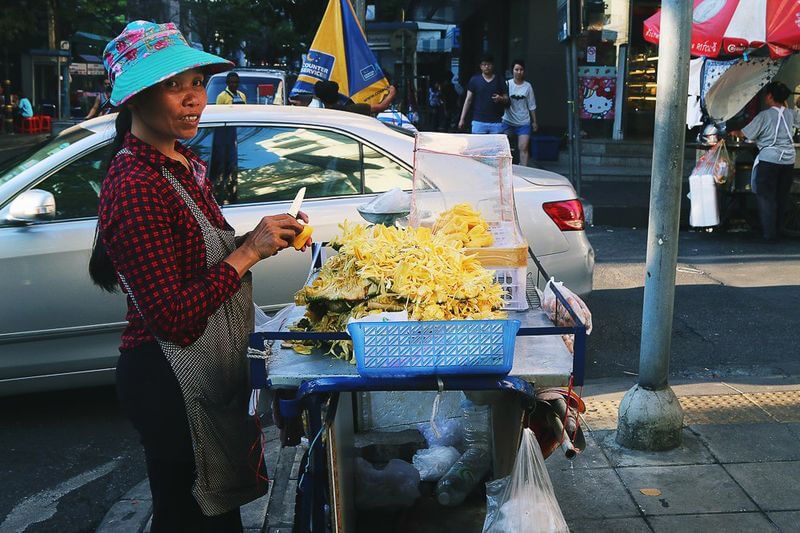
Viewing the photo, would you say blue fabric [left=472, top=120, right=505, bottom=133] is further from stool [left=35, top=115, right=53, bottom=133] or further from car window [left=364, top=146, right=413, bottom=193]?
stool [left=35, top=115, right=53, bottom=133]

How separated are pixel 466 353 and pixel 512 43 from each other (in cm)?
2049

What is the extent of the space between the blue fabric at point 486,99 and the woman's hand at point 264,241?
11.9 m

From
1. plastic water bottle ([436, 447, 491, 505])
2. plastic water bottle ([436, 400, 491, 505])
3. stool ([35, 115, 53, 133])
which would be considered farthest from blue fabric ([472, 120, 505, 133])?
stool ([35, 115, 53, 133])

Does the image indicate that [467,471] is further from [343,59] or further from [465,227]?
[343,59]

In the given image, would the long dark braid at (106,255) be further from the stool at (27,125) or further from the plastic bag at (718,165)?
the stool at (27,125)

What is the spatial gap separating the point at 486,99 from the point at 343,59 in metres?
5.26

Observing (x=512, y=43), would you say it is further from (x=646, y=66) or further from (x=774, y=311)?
(x=774, y=311)

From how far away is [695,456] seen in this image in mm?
4137

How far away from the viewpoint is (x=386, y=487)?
368cm

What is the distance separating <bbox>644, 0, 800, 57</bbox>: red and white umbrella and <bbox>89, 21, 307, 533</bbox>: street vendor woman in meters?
8.89

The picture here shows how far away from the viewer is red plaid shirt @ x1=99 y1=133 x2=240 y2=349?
2221mm

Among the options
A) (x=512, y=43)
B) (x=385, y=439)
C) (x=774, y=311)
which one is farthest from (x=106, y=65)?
(x=512, y=43)

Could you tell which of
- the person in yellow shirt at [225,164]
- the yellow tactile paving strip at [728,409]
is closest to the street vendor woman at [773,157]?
the yellow tactile paving strip at [728,409]

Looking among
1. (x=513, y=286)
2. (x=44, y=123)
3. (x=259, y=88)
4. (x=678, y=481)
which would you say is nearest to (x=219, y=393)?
(x=513, y=286)
